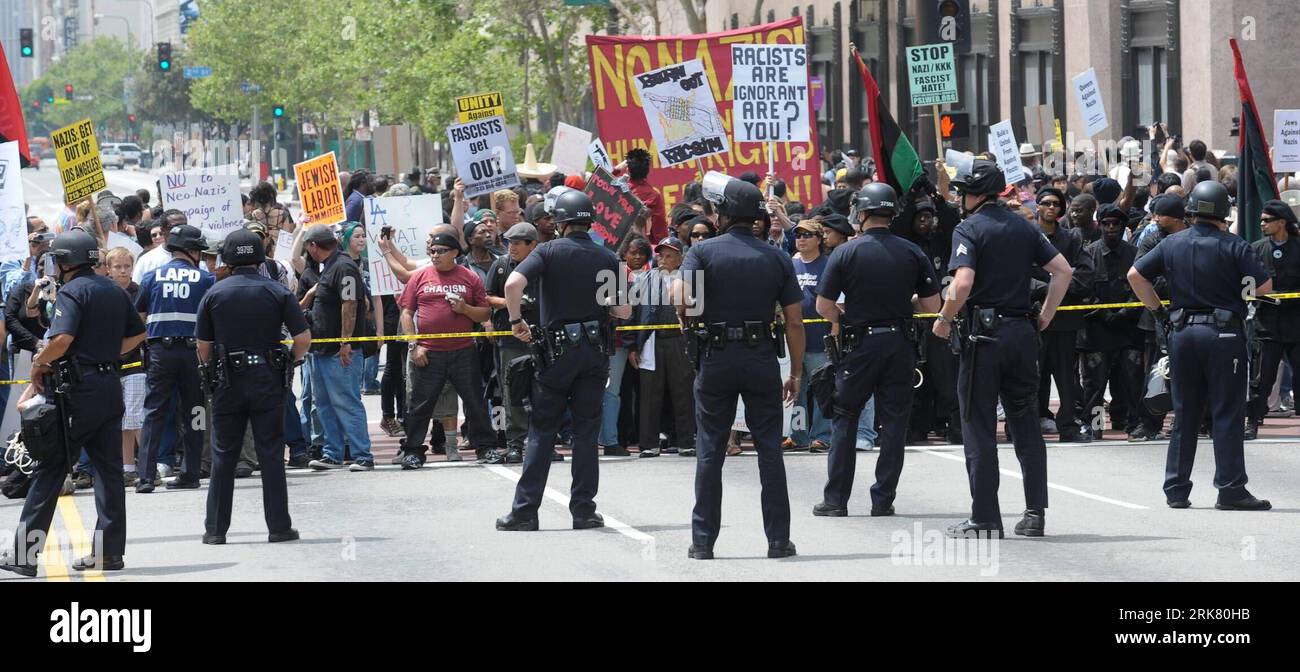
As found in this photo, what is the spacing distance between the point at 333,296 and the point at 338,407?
0.87 metres

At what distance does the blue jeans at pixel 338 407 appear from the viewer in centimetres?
1564

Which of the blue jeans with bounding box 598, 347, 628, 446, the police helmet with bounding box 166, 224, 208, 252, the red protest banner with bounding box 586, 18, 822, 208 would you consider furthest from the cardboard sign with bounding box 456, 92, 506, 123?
the police helmet with bounding box 166, 224, 208, 252

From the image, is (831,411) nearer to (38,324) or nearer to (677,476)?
(677,476)

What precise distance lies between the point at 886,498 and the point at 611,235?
15.0ft

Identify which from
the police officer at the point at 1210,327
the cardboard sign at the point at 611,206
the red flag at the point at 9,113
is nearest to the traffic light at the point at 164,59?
the red flag at the point at 9,113

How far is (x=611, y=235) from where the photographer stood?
16141 millimetres

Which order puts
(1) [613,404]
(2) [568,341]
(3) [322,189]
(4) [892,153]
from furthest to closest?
1. (3) [322,189]
2. (1) [613,404]
3. (4) [892,153]
4. (2) [568,341]

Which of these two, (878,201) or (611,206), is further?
(611,206)

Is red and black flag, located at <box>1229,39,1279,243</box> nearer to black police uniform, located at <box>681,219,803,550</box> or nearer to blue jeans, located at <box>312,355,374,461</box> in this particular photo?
black police uniform, located at <box>681,219,803,550</box>

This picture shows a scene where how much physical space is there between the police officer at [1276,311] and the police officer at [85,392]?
30.3 ft

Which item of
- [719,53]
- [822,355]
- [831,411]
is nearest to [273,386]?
[831,411]

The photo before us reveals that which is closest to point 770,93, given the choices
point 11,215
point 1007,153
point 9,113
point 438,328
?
point 1007,153

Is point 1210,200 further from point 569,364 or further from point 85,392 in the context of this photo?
point 85,392

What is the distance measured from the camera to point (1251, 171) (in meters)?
16.8
